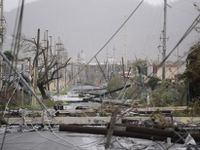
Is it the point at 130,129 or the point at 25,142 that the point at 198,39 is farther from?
the point at 130,129

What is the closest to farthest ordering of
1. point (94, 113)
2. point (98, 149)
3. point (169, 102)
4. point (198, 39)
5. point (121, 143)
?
1. point (121, 143)
2. point (98, 149)
3. point (198, 39)
4. point (94, 113)
5. point (169, 102)

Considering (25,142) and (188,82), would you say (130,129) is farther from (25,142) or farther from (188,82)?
(188,82)

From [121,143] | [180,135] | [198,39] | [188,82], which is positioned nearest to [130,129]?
[180,135]

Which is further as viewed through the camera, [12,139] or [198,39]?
[198,39]

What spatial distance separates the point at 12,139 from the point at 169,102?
1189 centimetres

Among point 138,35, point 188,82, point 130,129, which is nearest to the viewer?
point 130,129

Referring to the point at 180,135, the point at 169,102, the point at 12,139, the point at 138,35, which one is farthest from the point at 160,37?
the point at 180,135

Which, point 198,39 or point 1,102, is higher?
point 198,39

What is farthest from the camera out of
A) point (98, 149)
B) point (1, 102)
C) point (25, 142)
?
point (25, 142)

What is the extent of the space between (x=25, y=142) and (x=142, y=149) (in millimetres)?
4854

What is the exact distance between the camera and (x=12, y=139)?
12.3m

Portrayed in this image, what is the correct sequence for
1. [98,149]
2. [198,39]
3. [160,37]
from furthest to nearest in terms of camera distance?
1. [160,37]
2. [198,39]
3. [98,149]

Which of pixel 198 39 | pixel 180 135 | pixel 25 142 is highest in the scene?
pixel 198 39

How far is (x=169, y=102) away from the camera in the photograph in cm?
2281
